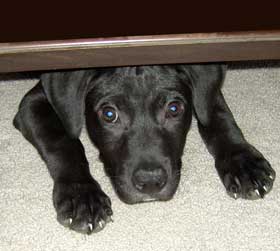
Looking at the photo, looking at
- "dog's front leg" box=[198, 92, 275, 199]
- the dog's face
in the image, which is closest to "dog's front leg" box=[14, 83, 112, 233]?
the dog's face

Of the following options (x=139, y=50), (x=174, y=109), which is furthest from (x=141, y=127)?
(x=139, y=50)

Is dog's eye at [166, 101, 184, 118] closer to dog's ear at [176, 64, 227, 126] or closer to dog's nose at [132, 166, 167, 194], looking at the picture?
dog's ear at [176, 64, 227, 126]

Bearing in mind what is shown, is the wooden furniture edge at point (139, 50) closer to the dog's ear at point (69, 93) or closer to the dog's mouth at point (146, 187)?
the dog's ear at point (69, 93)

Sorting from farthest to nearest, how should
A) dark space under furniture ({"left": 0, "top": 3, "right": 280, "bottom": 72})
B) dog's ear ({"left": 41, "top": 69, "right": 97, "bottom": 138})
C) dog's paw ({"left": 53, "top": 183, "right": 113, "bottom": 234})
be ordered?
dog's ear ({"left": 41, "top": 69, "right": 97, "bottom": 138}) → dog's paw ({"left": 53, "top": 183, "right": 113, "bottom": 234}) → dark space under furniture ({"left": 0, "top": 3, "right": 280, "bottom": 72})

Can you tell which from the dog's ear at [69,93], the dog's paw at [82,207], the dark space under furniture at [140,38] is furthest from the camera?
the dog's ear at [69,93]

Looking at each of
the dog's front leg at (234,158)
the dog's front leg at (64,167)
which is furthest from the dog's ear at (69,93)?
the dog's front leg at (234,158)

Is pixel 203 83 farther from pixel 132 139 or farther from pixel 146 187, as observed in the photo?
pixel 146 187

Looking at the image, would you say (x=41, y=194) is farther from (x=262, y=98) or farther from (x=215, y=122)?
(x=262, y=98)

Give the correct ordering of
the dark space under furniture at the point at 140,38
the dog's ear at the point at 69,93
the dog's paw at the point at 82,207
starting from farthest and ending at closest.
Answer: the dog's ear at the point at 69,93 < the dog's paw at the point at 82,207 < the dark space under furniture at the point at 140,38
